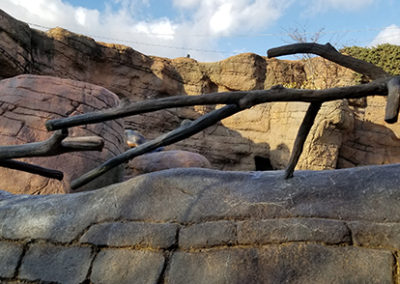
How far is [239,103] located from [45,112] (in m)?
4.09

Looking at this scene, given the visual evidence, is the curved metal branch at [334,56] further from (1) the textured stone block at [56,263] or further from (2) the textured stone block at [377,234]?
(1) the textured stone block at [56,263]

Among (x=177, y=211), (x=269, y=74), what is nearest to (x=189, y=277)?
(x=177, y=211)

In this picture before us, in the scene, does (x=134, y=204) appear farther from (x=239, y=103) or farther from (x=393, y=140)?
(x=393, y=140)

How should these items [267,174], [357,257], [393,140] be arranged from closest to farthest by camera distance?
1. [357,257]
2. [267,174]
3. [393,140]

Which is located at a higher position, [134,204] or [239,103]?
[239,103]

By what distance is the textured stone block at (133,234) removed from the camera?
150 cm

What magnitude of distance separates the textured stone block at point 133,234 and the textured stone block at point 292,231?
1.05 feet

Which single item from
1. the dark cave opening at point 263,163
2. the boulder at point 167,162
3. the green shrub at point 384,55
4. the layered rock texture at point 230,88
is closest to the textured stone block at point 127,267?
the boulder at point 167,162

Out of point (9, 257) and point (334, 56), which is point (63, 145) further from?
point (334, 56)

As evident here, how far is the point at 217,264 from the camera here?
1368mm

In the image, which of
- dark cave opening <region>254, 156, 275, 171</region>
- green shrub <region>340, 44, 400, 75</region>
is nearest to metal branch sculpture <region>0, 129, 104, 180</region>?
dark cave opening <region>254, 156, 275, 171</region>

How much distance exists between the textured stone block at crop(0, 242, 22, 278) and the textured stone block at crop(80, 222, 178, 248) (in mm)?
335

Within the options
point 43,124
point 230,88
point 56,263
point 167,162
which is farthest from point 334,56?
point 230,88

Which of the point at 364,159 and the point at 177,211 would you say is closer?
the point at 177,211
